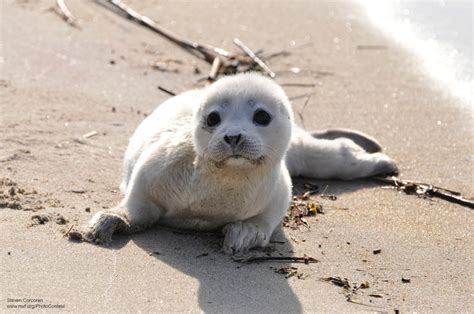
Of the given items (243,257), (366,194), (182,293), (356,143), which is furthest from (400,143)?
(182,293)

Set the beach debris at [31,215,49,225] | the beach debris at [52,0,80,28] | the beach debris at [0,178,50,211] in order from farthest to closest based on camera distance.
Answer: the beach debris at [52,0,80,28]
the beach debris at [0,178,50,211]
the beach debris at [31,215,49,225]

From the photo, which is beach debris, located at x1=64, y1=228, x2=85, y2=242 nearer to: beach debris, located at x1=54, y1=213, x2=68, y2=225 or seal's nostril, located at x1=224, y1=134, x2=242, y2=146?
beach debris, located at x1=54, y1=213, x2=68, y2=225

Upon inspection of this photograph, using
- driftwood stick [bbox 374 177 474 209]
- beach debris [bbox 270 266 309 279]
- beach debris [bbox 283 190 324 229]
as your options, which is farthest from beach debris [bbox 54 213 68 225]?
driftwood stick [bbox 374 177 474 209]

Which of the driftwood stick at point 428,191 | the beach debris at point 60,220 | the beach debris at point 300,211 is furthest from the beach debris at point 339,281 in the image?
the driftwood stick at point 428,191

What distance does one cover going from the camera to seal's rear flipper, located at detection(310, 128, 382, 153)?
22.8 ft

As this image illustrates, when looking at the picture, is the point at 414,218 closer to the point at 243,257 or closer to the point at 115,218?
the point at 243,257

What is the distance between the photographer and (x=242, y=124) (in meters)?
4.89

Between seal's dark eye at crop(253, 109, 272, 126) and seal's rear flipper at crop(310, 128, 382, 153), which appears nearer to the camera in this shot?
seal's dark eye at crop(253, 109, 272, 126)

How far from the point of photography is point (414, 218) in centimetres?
581

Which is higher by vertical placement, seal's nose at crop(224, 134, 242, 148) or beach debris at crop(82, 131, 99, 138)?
seal's nose at crop(224, 134, 242, 148)

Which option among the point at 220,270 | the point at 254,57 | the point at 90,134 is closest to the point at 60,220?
the point at 220,270

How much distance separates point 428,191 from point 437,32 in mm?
3858

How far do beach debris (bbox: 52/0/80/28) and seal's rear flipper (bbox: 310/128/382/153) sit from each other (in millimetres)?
3471

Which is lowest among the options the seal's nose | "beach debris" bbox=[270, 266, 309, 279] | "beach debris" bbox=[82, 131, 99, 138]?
"beach debris" bbox=[82, 131, 99, 138]
